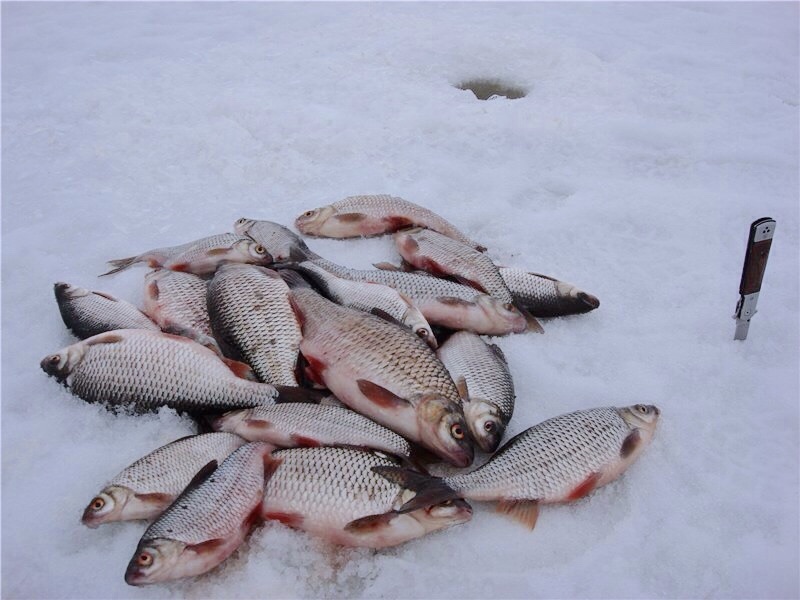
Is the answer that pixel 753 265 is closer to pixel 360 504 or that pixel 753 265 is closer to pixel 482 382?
pixel 482 382

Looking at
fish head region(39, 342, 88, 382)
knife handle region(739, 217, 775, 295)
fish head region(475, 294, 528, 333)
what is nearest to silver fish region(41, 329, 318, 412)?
Result: fish head region(39, 342, 88, 382)

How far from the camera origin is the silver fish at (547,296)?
3076 mm

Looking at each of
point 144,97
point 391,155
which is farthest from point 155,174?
point 391,155

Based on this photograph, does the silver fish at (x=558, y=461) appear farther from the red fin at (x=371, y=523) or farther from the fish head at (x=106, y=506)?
the fish head at (x=106, y=506)

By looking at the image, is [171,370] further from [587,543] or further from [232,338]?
[587,543]

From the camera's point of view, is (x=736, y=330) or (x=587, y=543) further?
(x=736, y=330)

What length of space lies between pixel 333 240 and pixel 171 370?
1486mm

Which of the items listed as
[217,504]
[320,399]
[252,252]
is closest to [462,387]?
[320,399]

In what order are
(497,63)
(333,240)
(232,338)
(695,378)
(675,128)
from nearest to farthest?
(232,338) < (695,378) < (333,240) < (675,128) < (497,63)

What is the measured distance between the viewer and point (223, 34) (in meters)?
6.42

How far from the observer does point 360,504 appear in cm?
201

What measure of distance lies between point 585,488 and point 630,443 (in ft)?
0.92

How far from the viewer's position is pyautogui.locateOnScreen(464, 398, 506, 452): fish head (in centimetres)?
233

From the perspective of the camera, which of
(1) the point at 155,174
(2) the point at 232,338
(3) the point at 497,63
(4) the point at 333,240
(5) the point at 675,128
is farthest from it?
(3) the point at 497,63
